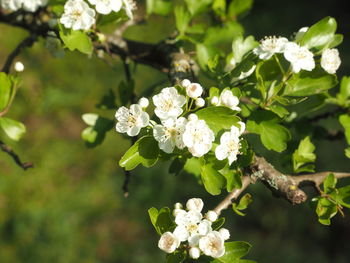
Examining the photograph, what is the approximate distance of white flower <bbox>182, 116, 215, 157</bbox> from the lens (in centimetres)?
92

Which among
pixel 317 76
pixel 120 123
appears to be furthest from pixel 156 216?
pixel 317 76

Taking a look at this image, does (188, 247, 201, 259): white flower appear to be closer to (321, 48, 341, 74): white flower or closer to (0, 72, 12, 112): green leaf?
(321, 48, 341, 74): white flower

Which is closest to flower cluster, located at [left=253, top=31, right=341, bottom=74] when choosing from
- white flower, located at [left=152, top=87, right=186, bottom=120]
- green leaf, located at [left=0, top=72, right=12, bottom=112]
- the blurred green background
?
white flower, located at [left=152, top=87, right=186, bottom=120]

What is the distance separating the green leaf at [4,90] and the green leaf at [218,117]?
0.57 m

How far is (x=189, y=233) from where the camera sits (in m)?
0.97

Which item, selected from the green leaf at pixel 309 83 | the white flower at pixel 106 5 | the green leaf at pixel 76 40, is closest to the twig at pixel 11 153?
the green leaf at pixel 76 40

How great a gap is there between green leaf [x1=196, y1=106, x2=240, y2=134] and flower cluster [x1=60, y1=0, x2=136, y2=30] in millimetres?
408

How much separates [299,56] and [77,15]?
55 cm

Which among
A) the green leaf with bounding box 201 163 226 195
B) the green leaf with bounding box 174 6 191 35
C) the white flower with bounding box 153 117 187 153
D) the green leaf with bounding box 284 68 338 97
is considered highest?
the white flower with bounding box 153 117 187 153

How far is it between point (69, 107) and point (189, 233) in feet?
9.44

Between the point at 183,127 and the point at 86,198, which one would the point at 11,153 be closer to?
the point at 183,127

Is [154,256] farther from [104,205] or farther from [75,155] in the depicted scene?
[75,155]

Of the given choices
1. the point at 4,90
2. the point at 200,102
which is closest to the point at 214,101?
the point at 200,102

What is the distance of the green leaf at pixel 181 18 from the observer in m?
1.46
